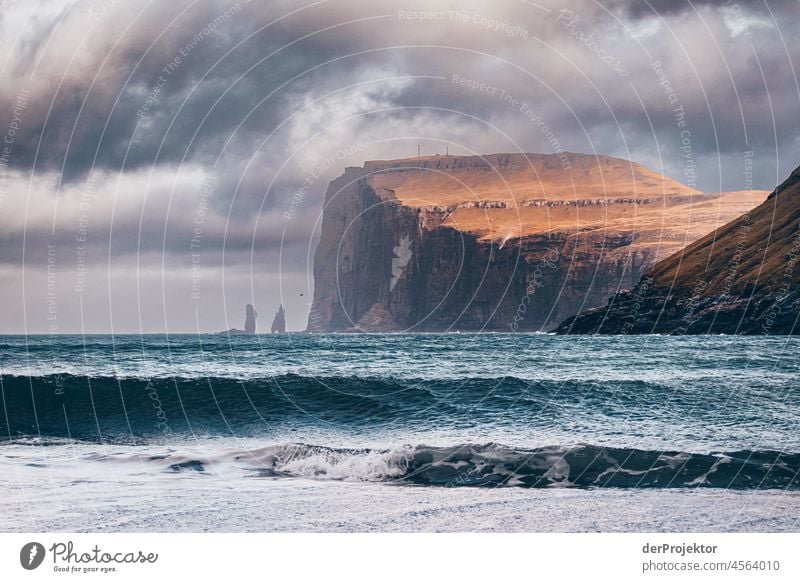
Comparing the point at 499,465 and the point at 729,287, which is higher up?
the point at 729,287

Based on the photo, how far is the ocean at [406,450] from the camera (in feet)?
44.1

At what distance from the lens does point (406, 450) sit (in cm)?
2020

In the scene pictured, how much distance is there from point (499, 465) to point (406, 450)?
2.68 m

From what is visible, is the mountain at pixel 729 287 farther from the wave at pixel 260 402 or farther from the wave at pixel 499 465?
the wave at pixel 499 465

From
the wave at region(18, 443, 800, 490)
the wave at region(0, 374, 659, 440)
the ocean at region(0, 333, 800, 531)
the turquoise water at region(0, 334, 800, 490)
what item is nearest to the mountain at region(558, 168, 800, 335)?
the turquoise water at region(0, 334, 800, 490)

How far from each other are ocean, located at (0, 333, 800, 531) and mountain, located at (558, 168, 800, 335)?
67.9m

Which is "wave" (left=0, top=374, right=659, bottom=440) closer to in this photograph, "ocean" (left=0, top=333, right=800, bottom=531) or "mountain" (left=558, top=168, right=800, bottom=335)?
"ocean" (left=0, top=333, right=800, bottom=531)

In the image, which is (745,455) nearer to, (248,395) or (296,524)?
(296,524)

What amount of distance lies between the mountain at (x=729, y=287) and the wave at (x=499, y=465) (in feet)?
290

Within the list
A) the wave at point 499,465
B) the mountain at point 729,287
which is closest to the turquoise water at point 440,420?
the wave at point 499,465

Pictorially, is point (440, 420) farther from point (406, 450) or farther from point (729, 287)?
point (729, 287)

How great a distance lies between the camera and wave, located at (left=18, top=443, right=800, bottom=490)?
17223 mm

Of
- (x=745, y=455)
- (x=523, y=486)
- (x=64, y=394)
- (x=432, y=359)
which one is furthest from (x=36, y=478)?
(x=432, y=359)

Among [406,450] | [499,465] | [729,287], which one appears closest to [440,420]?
[406,450]
